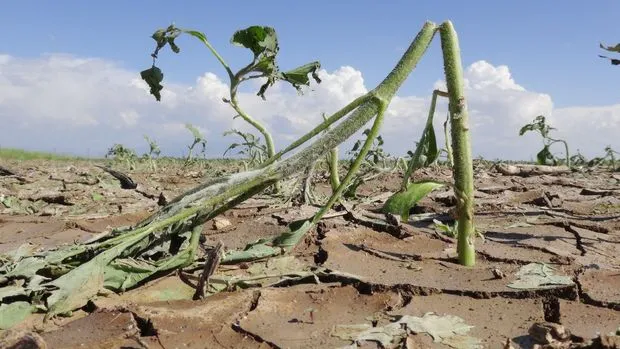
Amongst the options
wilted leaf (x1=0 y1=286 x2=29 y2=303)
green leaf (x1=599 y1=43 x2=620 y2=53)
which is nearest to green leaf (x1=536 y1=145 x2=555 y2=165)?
green leaf (x1=599 y1=43 x2=620 y2=53)

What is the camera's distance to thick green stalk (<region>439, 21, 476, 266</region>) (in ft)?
6.52

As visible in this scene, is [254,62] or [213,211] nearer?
[213,211]

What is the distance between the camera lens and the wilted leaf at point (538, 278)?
6.63ft

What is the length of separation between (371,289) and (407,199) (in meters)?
0.32

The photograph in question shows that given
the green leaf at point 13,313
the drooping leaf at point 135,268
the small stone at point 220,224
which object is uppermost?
the small stone at point 220,224

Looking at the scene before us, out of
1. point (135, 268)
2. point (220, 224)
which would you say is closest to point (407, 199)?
point (135, 268)

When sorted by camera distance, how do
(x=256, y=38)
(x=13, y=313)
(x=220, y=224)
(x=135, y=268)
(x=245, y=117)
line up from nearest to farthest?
(x=13, y=313) < (x=135, y=268) < (x=256, y=38) < (x=220, y=224) < (x=245, y=117)

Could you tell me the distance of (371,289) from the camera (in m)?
2.03

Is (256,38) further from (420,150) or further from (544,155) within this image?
(544,155)

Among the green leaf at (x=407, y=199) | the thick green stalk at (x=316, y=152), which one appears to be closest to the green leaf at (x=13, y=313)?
the thick green stalk at (x=316, y=152)

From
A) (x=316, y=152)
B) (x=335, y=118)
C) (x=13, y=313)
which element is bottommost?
(x=13, y=313)

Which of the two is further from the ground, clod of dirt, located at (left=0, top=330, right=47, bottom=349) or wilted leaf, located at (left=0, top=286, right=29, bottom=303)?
wilted leaf, located at (left=0, top=286, right=29, bottom=303)

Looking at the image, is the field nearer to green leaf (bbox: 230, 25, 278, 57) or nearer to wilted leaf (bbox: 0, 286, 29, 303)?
wilted leaf (bbox: 0, 286, 29, 303)

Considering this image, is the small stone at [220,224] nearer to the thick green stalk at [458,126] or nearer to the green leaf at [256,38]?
the green leaf at [256,38]
